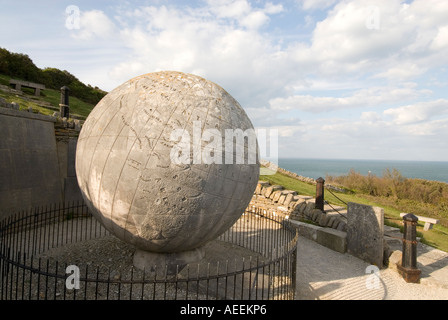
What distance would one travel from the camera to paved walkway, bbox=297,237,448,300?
562 cm

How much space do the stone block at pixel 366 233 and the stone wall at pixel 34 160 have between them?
34.1ft

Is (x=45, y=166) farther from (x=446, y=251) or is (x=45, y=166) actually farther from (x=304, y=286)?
(x=446, y=251)

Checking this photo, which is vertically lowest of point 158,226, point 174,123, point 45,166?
point 158,226

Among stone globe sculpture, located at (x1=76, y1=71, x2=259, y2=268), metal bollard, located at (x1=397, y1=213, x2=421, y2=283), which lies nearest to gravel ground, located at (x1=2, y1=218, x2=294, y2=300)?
stone globe sculpture, located at (x1=76, y1=71, x2=259, y2=268)

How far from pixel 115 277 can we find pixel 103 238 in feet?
9.45

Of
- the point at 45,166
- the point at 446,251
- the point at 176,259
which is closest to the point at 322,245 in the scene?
the point at 446,251

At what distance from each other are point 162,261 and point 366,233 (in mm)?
5668

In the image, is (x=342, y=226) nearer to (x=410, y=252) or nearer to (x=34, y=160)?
(x=410, y=252)

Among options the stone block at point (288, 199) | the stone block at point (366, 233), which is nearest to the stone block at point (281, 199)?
the stone block at point (288, 199)

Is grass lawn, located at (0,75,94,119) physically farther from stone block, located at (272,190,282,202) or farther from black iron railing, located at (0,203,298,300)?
stone block, located at (272,190,282,202)

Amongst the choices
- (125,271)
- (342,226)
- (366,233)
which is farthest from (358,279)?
(125,271)

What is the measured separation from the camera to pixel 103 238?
7.85 metres

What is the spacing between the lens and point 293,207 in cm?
1051
